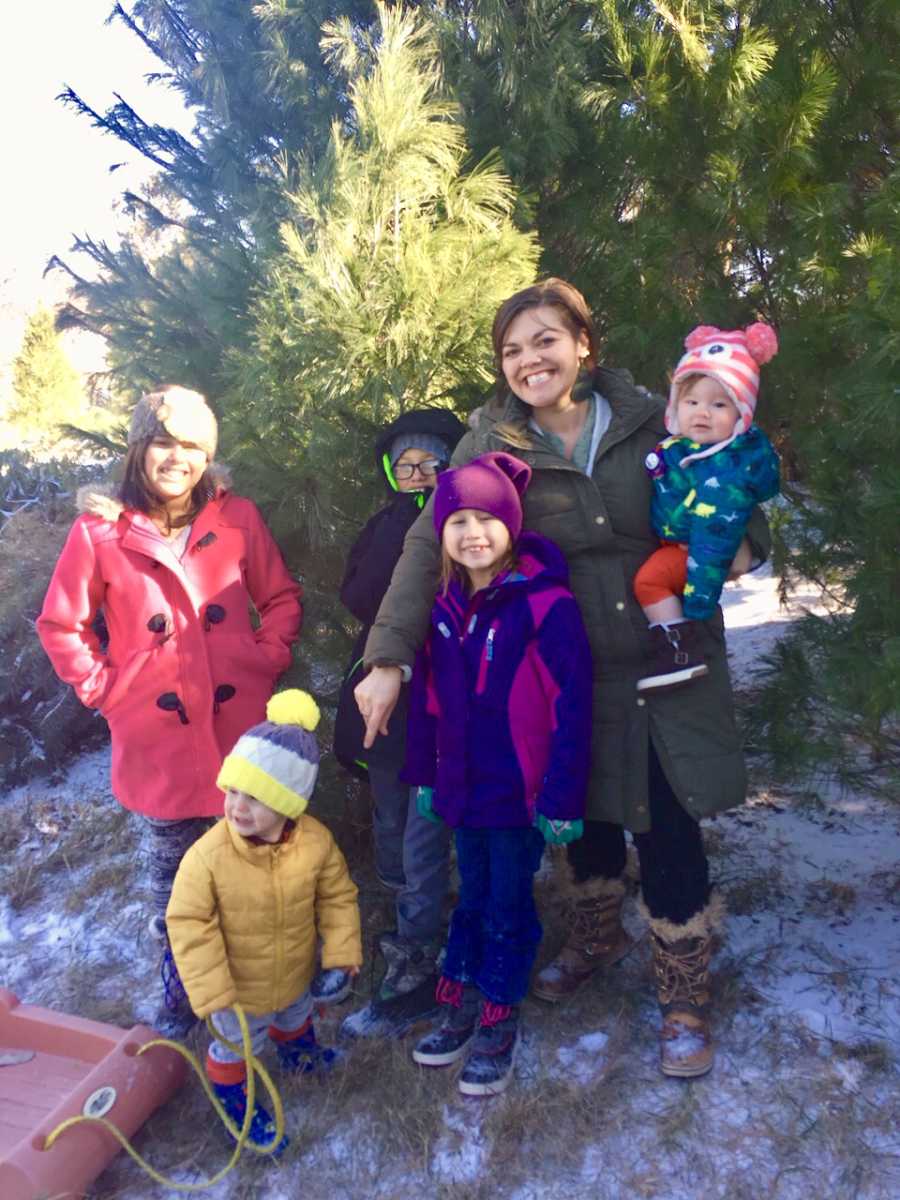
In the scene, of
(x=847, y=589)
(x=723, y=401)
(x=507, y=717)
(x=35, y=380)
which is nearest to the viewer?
(x=723, y=401)

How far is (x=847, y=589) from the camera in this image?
241 centimetres

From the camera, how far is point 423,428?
259cm

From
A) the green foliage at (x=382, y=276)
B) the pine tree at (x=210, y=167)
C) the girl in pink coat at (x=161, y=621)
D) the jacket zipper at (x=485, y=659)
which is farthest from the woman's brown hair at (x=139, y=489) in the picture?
the jacket zipper at (x=485, y=659)

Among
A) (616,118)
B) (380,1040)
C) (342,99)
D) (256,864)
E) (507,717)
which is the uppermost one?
(342,99)

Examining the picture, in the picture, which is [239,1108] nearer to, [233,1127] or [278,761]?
[233,1127]

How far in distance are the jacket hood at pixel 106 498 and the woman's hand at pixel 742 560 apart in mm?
1581

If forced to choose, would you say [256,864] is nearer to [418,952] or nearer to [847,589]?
[418,952]

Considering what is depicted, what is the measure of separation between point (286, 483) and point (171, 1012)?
1776 millimetres

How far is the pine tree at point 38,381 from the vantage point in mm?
16864

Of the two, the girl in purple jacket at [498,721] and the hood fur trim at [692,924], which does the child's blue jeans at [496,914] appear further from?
the hood fur trim at [692,924]

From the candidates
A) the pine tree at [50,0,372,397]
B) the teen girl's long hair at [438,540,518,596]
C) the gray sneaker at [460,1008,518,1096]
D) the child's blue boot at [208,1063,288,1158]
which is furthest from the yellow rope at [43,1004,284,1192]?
the pine tree at [50,0,372,397]

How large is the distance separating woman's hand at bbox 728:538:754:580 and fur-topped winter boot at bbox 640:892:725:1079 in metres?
0.94

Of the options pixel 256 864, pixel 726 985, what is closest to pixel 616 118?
pixel 256 864

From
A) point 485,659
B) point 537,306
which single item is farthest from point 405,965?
point 537,306
